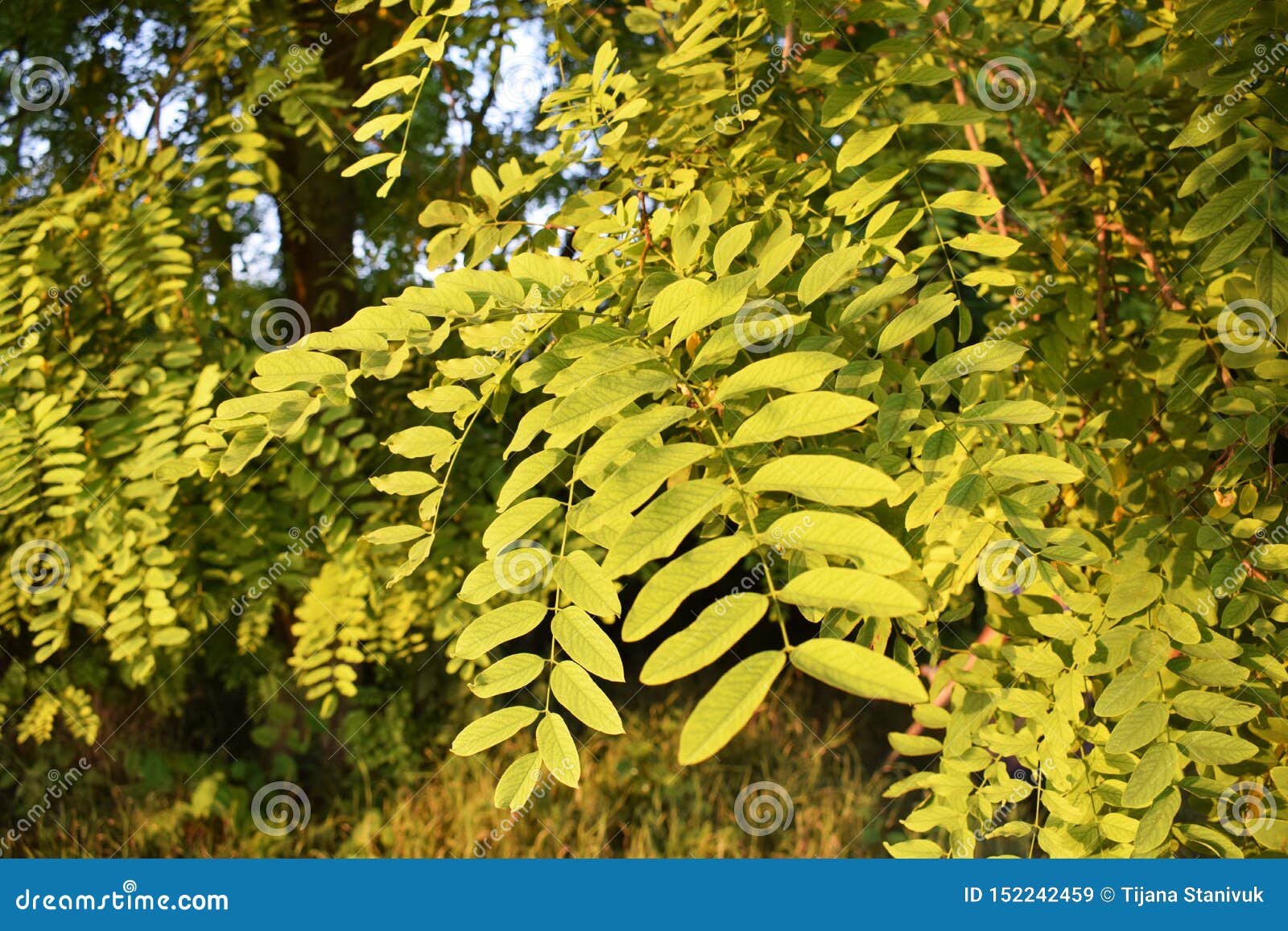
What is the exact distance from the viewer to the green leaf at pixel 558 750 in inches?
29.0

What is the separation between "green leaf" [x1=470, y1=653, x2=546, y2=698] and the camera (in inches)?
31.6

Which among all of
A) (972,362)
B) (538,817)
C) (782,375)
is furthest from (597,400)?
(538,817)

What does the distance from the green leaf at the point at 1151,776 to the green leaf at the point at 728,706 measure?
0.54m

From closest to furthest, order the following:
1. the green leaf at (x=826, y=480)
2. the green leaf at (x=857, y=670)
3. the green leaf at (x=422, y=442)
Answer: the green leaf at (x=857, y=670)
the green leaf at (x=826, y=480)
the green leaf at (x=422, y=442)

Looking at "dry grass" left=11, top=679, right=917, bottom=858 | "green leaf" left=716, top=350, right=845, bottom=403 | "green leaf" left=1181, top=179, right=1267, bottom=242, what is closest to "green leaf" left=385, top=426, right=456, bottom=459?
"green leaf" left=716, top=350, right=845, bottom=403

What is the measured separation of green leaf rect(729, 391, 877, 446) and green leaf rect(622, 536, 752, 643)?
3.3 inches

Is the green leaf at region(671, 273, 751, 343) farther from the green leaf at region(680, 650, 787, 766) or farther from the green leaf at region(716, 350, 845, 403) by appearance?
the green leaf at region(680, 650, 787, 766)

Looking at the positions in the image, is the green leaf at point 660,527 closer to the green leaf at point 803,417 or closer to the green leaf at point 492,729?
the green leaf at point 803,417

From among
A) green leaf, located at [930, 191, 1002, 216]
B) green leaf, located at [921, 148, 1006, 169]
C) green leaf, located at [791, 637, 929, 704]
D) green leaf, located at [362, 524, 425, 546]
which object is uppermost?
green leaf, located at [921, 148, 1006, 169]

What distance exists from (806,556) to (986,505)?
537 mm

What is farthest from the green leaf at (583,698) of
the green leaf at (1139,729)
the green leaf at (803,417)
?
the green leaf at (1139,729)

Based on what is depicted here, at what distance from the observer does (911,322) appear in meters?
0.85

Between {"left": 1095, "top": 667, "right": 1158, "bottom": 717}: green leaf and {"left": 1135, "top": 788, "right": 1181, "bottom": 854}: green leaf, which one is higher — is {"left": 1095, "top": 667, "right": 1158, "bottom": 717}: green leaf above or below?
above

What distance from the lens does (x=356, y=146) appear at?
8.93 feet
